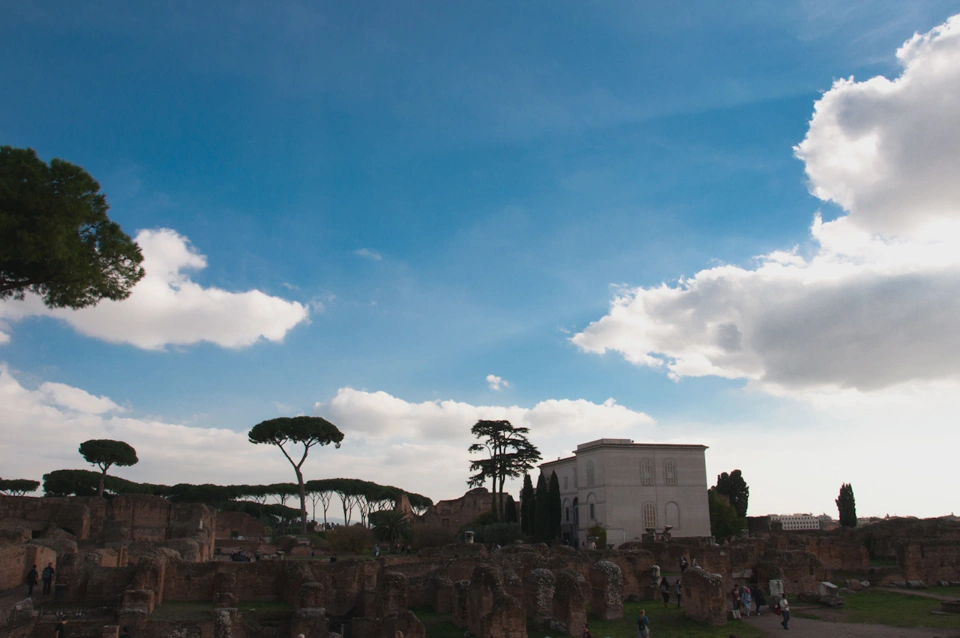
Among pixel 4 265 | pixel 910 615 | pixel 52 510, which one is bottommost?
pixel 910 615

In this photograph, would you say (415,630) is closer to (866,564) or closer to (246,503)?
(866,564)

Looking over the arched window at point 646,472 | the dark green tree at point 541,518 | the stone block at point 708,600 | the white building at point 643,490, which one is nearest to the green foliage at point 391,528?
the dark green tree at point 541,518

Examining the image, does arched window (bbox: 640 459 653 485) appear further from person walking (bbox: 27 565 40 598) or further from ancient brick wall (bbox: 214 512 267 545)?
person walking (bbox: 27 565 40 598)

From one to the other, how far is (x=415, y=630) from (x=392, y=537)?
24464 millimetres

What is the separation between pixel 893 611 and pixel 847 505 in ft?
108

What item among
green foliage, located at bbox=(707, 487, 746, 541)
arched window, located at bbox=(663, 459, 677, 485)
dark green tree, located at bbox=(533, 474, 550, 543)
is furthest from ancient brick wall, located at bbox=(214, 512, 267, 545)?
green foliage, located at bbox=(707, 487, 746, 541)

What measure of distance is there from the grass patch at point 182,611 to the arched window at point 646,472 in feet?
105

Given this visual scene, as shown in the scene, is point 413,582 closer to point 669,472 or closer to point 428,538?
point 428,538

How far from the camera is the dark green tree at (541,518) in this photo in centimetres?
4382

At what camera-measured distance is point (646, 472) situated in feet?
150

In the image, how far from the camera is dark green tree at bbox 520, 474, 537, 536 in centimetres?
4606

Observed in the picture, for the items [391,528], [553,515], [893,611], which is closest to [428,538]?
[391,528]

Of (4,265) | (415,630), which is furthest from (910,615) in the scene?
(4,265)

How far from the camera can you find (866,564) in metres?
28.1
